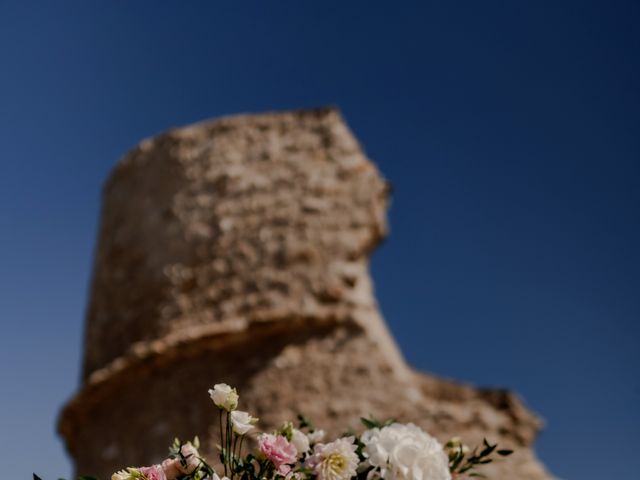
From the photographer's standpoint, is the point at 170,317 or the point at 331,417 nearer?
the point at 331,417

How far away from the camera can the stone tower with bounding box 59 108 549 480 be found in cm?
500

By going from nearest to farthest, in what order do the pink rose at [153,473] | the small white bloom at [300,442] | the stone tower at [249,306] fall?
the pink rose at [153,473], the small white bloom at [300,442], the stone tower at [249,306]

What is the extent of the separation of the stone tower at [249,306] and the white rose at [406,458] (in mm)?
3265

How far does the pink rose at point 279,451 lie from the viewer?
1.47m

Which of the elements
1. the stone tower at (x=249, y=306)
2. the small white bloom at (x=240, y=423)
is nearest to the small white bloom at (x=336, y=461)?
the small white bloom at (x=240, y=423)

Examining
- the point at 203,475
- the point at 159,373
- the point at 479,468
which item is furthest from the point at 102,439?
the point at 203,475

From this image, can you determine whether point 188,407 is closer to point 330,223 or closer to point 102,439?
point 102,439

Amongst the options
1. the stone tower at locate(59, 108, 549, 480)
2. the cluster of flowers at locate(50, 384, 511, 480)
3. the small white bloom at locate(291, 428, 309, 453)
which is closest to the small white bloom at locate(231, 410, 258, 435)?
the cluster of flowers at locate(50, 384, 511, 480)

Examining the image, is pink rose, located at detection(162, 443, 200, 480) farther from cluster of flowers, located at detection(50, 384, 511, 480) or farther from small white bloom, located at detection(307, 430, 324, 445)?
small white bloom, located at detection(307, 430, 324, 445)

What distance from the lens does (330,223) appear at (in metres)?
5.59

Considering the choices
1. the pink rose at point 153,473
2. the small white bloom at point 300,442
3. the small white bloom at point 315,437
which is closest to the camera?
the pink rose at point 153,473

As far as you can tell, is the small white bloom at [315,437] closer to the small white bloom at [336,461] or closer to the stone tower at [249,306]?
the small white bloom at [336,461]

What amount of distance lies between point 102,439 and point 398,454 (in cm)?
439


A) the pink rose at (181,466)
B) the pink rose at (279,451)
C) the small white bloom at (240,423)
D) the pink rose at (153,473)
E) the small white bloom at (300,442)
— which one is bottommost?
the pink rose at (153,473)
